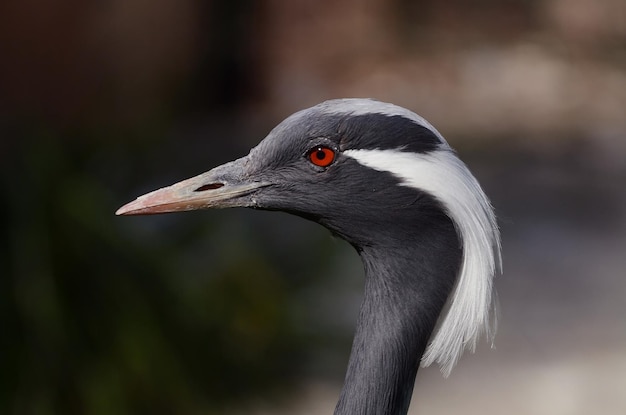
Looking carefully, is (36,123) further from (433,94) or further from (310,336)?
(433,94)

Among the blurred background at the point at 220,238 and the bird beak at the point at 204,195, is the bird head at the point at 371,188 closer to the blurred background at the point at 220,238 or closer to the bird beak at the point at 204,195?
the bird beak at the point at 204,195

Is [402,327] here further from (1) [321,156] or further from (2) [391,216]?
(1) [321,156]

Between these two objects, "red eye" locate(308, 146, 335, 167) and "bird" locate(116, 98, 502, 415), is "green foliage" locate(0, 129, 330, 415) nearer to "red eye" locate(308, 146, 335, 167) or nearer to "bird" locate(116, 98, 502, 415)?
"bird" locate(116, 98, 502, 415)

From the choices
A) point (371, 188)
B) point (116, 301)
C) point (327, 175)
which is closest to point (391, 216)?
point (371, 188)

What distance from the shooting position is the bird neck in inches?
94.0

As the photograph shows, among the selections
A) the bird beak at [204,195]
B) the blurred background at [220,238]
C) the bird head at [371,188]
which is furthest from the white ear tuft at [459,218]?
the blurred background at [220,238]

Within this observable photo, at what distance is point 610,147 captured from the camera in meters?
9.66

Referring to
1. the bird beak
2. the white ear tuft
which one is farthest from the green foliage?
the white ear tuft

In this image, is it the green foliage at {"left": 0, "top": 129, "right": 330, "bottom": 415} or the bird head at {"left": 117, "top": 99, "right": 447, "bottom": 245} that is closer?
the bird head at {"left": 117, "top": 99, "right": 447, "bottom": 245}

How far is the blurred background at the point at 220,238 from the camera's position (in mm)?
4938

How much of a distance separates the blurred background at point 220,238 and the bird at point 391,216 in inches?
104

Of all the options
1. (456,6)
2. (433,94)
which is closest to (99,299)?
(433,94)

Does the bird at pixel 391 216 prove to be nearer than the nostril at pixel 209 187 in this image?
Yes

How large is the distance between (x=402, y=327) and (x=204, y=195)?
2.01 ft
